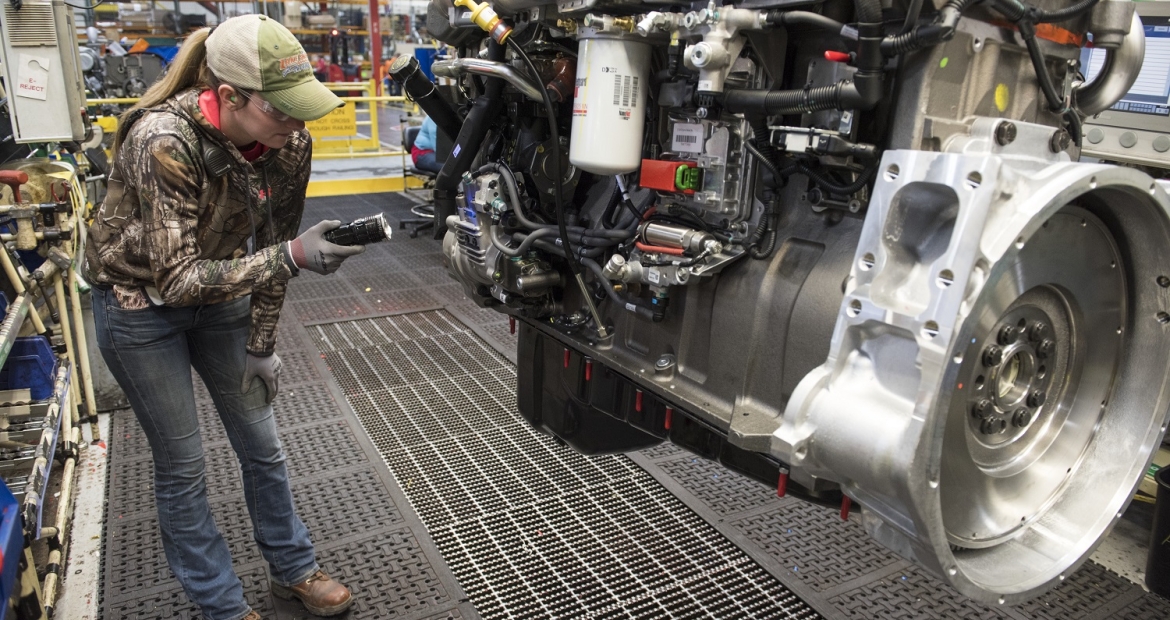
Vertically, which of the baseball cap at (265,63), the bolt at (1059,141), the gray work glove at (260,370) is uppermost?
the baseball cap at (265,63)

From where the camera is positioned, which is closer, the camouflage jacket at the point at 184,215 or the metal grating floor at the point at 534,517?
the camouflage jacket at the point at 184,215

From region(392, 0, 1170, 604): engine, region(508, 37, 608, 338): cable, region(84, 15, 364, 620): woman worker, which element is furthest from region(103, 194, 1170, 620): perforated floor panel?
region(508, 37, 608, 338): cable

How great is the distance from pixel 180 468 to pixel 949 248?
79.0 inches

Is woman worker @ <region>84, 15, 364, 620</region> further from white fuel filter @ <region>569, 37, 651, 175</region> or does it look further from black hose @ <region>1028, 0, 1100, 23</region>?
black hose @ <region>1028, 0, 1100, 23</region>

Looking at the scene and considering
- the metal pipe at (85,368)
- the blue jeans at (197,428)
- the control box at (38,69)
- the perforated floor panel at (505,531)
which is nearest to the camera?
the blue jeans at (197,428)

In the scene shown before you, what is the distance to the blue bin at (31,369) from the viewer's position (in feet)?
9.89

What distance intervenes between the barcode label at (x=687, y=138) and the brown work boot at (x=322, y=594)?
66.7 inches

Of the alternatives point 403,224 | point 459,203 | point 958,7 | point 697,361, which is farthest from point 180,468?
point 403,224

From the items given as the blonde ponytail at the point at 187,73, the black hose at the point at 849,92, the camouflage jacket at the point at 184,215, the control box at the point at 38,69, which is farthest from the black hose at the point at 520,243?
the control box at the point at 38,69

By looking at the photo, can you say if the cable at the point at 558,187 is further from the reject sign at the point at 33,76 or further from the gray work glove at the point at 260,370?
the reject sign at the point at 33,76

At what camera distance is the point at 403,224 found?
7484 mm

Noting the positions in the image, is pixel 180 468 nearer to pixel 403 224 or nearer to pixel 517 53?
pixel 517 53

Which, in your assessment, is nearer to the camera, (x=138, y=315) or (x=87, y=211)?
(x=138, y=315)

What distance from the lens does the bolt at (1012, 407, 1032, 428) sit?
5.17 ft
